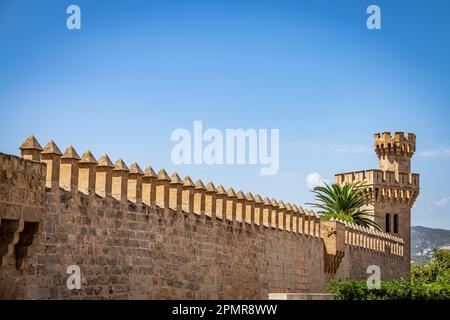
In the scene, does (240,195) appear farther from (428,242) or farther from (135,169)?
(428,242)

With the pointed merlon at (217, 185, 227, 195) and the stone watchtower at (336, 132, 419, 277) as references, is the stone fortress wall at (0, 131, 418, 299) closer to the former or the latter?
the pointed merlon at (217, 185, 227, 195)

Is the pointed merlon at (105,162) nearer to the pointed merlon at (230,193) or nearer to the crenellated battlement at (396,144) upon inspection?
the pointed merlon at (230,193)

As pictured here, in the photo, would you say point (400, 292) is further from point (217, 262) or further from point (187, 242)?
point (187, 242)

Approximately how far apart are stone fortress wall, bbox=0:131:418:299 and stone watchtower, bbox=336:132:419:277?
23007 millimetres

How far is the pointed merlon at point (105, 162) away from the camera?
45.5ft

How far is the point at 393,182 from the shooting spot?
47594 millimetres

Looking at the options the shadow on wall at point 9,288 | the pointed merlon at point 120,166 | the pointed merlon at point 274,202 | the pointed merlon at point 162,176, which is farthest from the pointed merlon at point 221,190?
the shadow on wall at point 9,288

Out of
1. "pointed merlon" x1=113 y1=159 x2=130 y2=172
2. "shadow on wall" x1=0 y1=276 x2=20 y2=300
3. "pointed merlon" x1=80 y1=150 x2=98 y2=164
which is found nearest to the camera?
"shadow on wall" x1=0 y1=276 x2=20 y2=300

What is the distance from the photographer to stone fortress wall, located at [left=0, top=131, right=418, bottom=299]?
11.7 metres

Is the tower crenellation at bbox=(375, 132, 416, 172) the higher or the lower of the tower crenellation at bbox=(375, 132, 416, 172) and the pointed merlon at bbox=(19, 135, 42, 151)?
the higher

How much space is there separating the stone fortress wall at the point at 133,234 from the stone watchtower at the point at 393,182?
23.0 metres

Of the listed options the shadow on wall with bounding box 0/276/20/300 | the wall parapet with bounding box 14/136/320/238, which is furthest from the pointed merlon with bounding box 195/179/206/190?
the shadow on wall with bounding box 0/276/20/300
